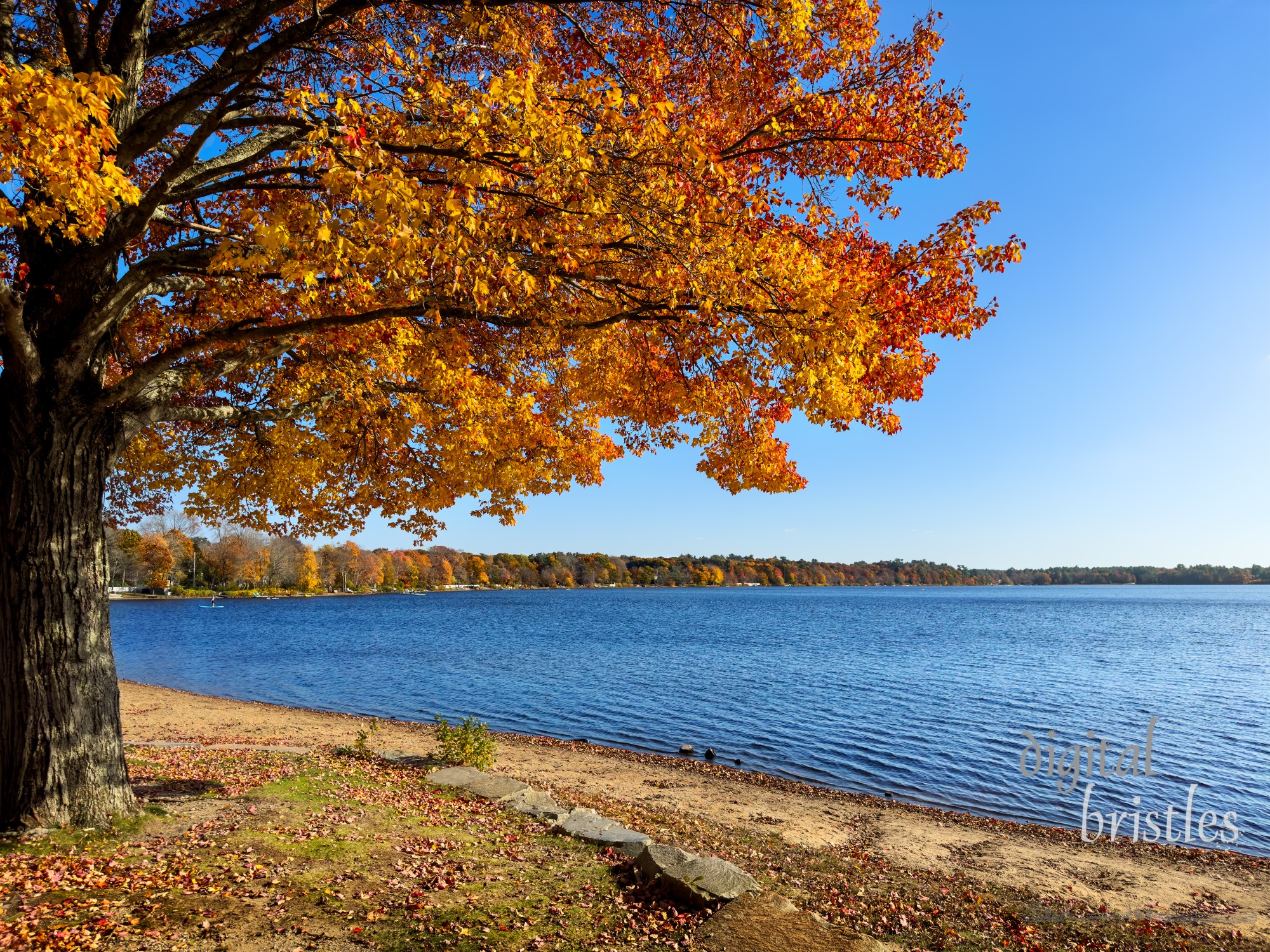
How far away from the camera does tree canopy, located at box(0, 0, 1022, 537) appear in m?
5.36

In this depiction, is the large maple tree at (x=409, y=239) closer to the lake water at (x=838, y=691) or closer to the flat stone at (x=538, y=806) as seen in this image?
the flat stone at (x=538, y=806)

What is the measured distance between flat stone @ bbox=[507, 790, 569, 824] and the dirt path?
178 inches

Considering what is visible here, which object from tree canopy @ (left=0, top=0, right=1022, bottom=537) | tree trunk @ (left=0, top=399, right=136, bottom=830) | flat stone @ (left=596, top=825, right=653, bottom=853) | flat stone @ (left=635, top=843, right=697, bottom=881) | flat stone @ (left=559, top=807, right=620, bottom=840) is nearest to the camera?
tree canopy @ (left=0, top=0, right=1022, bottom=537)

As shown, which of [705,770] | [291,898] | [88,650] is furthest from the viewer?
[705,770]

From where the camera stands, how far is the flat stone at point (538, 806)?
9438mm


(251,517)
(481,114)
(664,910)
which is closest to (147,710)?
(251,517)

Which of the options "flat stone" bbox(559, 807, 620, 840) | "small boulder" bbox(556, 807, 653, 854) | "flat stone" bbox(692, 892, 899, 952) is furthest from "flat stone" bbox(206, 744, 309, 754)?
"flat stone" bbox(692, 892, 899, 952)

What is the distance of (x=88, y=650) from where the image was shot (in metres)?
7.40

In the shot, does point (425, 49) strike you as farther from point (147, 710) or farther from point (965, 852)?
point (147, 710)

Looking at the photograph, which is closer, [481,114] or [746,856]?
[481,114]

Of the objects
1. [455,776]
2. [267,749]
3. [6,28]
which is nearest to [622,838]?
[455,776]

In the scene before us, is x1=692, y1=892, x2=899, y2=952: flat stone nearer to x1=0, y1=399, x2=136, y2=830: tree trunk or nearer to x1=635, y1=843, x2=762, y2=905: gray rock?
x1=635, y1=843, x2=762, y2=905: gray rock

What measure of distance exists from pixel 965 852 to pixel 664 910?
9.11 metres

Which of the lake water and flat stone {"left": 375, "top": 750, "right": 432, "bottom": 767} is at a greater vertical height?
flat stone {"left": 375, "top": 750, "right": 432, "bottom": 767}
